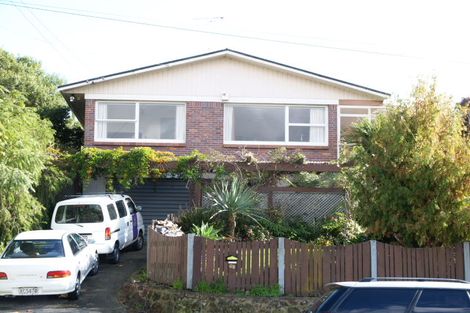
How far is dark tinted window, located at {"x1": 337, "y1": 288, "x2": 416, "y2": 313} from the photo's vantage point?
241 inches

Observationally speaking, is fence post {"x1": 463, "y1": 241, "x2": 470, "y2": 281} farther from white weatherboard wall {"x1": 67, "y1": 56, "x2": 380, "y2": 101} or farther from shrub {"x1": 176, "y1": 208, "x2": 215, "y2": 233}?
white weatherboard wall {"x1": 67, "y1": 56, "x2": 380, "y2": 101}

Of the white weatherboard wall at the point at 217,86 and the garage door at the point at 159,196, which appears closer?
the white weatherboard wall at the point at 217,86

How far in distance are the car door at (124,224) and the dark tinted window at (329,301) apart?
9633 millimetres

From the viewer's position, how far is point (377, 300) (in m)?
6.21

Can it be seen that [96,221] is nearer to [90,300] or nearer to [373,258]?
[90,300]

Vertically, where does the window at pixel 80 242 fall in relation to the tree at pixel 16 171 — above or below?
below

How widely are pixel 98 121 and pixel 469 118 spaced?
12528mm

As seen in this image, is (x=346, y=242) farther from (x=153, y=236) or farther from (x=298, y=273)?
(x=153, y=236)

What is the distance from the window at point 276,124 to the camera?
19.4 meters

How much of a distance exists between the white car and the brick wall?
297 inches

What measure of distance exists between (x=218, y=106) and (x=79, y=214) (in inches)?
279

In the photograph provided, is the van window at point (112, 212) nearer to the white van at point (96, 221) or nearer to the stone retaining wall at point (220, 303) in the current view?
the white van at point (96, 221)

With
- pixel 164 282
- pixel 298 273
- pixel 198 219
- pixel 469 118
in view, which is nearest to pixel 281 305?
pixel 298 273

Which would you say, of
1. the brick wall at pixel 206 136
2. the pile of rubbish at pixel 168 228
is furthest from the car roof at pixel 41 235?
the brick wall at pixel 206 136
